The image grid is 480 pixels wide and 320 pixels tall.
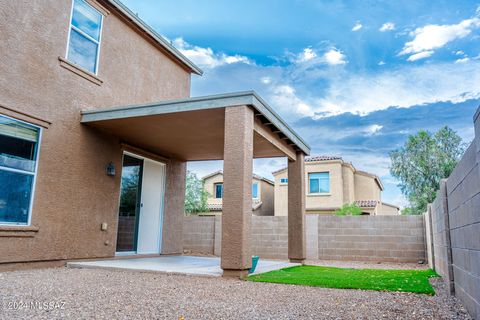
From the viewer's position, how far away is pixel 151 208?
988cm

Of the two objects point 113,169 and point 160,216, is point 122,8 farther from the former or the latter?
point 160,216

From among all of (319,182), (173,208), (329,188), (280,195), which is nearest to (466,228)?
(173,208)

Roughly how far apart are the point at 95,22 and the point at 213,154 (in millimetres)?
4363

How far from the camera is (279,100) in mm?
20109

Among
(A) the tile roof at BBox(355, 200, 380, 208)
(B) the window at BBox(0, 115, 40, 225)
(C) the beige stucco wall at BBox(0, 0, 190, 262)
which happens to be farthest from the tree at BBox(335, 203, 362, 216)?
(B) the window at BBox(0, 115, 40, 225)

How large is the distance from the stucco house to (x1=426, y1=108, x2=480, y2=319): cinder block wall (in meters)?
2.97

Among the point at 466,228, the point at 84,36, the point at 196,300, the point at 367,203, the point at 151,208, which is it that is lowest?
the point at 196,300

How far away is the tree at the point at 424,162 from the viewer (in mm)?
18969

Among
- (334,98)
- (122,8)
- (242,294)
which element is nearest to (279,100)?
(334,98)

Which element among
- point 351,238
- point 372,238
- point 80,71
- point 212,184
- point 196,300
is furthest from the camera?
point 212,184

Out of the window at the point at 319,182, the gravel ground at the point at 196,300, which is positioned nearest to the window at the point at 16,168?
the gravel ground at the point at 196,300

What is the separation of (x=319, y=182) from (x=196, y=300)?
18.9 m

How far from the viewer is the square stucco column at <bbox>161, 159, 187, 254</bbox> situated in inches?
407

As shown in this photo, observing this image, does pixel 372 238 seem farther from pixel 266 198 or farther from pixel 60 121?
pixel 266 198
